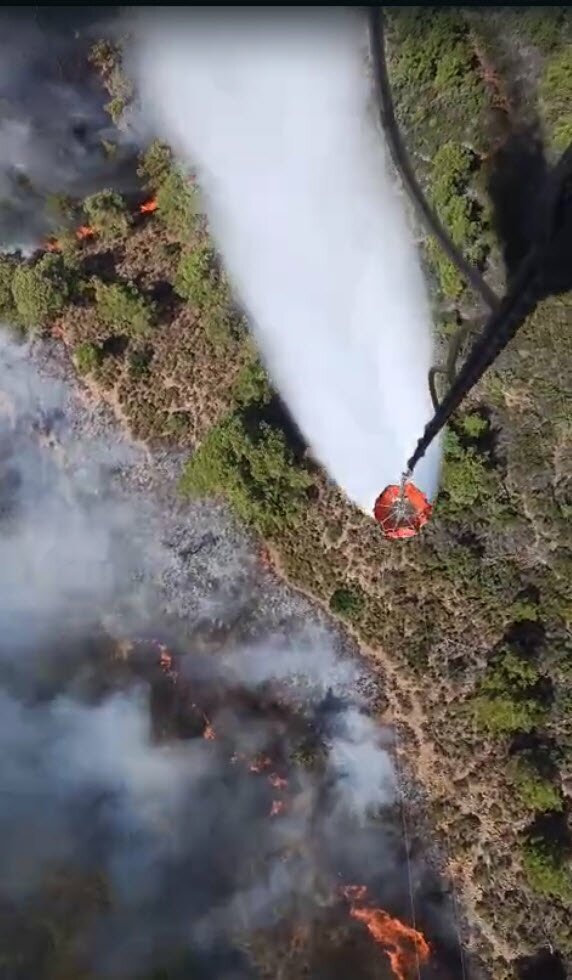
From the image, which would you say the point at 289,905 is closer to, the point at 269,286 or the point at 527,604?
the point at 527,604

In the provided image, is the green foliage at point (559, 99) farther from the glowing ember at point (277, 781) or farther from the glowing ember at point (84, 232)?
the glowing ember at point (277, 781)

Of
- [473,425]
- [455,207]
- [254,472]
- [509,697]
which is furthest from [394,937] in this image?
[455,207]

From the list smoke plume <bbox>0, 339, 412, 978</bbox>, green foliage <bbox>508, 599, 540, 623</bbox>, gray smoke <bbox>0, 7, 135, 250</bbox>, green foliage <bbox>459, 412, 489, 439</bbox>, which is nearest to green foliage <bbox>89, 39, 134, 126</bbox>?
gray smoke <bbox>0, 7, 135, 250</bbox>

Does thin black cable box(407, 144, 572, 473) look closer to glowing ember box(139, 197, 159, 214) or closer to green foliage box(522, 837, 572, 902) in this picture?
green foliage box(522, 837, 572, 902)

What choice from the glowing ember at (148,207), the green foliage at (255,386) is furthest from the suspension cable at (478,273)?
the glowing ember at (148,207)

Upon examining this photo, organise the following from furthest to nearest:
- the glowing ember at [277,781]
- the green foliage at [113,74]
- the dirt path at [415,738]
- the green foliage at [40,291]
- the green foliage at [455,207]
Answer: the green foliage at [113,74] → the green foliage at [40,291] → the glowing ember at [277,781] → the green foliage at [455,207] → the dirt path at [415,738]

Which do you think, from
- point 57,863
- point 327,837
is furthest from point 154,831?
point 327,837
